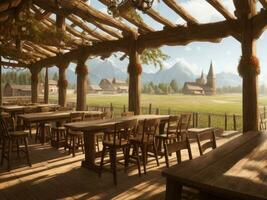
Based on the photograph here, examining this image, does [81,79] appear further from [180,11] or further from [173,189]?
[173,189]

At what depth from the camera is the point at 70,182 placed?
4.90 meters

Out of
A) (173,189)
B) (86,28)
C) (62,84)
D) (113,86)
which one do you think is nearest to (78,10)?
(86,28)

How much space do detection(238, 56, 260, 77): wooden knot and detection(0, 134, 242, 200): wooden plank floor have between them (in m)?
2.36

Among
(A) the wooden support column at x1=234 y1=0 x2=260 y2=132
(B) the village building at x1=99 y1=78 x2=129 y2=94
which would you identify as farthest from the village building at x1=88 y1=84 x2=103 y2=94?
(A) the wooden support column at x1=234 y1=0 x2=260 y2=132

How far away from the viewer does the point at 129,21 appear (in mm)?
7945

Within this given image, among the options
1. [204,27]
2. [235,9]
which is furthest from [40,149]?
[235,9]

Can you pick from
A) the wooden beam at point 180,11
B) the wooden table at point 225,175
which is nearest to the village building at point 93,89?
the wooden beam at point 180,11

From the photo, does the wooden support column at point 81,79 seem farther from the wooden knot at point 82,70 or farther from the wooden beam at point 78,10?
the wooden beam at point 78,10

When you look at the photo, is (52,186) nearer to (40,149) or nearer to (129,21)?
(40,149)

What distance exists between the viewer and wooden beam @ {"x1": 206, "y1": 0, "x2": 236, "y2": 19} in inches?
249

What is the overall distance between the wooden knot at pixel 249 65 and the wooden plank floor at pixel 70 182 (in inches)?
93.0

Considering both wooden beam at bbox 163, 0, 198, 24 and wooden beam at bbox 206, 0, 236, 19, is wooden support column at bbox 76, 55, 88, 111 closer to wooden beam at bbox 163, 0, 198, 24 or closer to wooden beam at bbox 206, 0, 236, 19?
wooden beam at bbox 163, 0, 198, 24

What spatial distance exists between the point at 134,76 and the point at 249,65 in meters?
3.50

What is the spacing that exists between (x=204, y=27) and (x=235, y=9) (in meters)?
1.08
